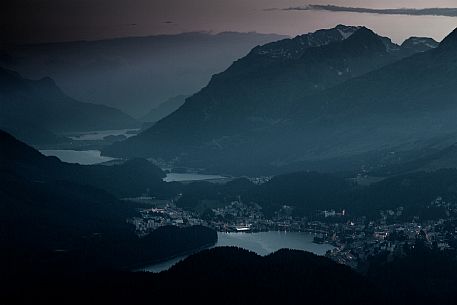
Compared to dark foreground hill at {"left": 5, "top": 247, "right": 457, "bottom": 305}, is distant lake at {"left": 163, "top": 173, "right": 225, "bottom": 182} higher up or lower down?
higher up

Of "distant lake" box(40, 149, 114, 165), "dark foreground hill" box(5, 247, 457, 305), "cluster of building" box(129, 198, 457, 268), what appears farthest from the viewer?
"distant lake" box(40, 149, 114, 165)

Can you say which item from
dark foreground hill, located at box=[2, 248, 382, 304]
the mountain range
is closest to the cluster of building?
dark foreground hill, located at box=[2, 248, 382, 304]

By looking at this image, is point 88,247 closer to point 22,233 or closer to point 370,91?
point 22,233

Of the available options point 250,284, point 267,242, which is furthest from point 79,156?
point 250,284

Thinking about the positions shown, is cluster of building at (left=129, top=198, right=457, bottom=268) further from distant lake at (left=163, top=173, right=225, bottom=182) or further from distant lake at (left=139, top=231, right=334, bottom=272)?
distant lake at (left=163, top=173, right=225, bottom=182)

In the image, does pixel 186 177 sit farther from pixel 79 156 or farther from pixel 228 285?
pixel 228 285

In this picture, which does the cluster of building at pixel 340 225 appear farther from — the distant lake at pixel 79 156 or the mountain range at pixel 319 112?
the distant lake at pixel 79 156
